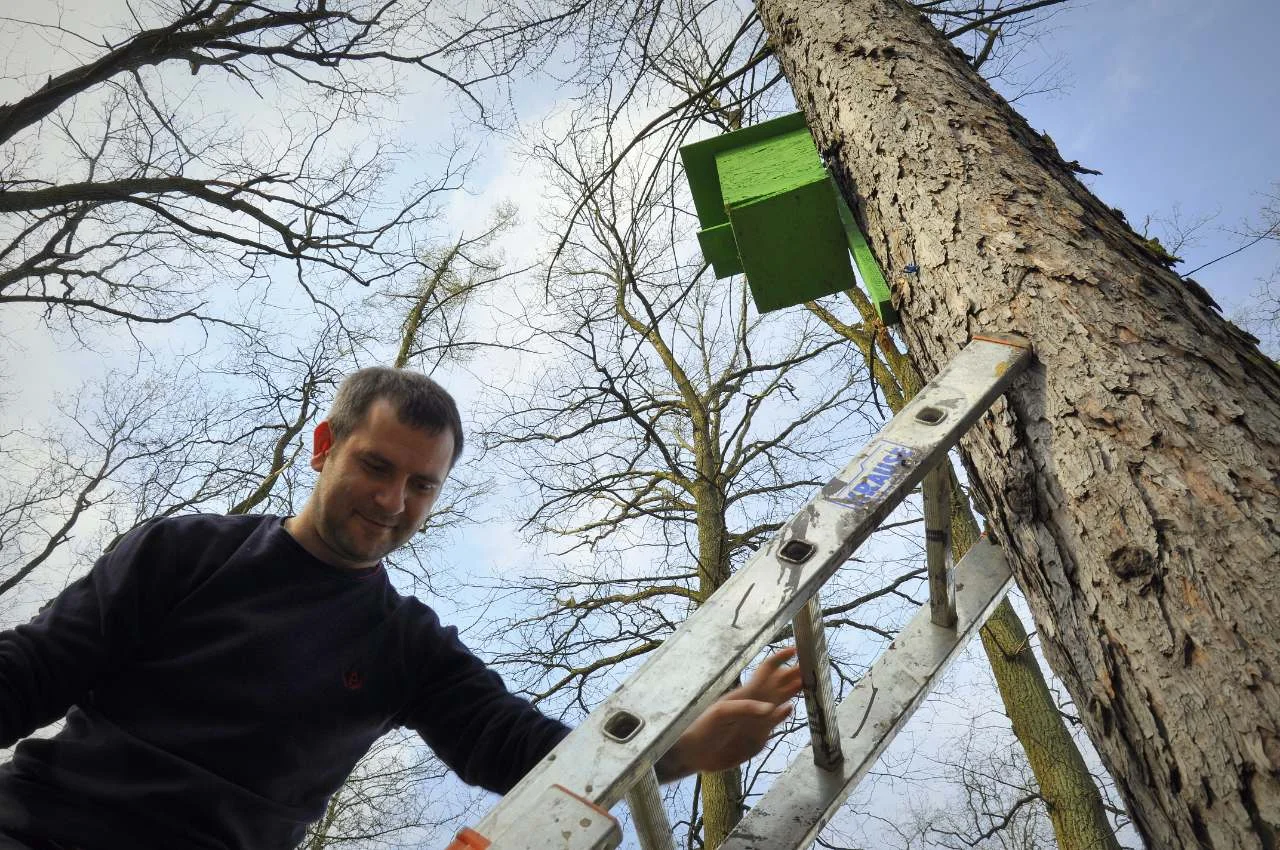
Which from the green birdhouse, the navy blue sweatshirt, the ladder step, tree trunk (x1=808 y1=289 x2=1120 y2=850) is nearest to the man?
the navy blue sweatshirt

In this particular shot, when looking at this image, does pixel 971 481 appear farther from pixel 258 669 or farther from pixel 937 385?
pixel 258 669

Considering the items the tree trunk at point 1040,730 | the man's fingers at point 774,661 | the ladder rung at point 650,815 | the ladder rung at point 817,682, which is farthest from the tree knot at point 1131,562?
the tree trunk at point 1040,730

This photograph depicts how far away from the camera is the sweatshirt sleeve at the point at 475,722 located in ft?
5.21

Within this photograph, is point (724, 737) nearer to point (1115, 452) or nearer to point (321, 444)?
point (1115, 452)

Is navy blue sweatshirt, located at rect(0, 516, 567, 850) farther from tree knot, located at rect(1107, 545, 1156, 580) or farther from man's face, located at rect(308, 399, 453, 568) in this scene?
tree knot, located at rect(1107, 545, 1156, 580)

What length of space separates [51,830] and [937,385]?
1.75 m

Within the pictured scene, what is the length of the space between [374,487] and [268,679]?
48cm

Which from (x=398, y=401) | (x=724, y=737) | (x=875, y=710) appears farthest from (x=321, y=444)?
(x=875, y=710)

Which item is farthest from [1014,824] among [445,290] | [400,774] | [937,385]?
[445,290]

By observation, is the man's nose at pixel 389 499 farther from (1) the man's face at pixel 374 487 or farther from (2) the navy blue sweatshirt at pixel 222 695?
(2) the navy blue sweatshirt at pixel 222 695

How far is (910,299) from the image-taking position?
1.62 m

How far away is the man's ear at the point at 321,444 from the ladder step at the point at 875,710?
1.34 m

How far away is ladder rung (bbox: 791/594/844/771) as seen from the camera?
136cm

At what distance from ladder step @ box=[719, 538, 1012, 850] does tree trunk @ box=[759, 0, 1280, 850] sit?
59cm
